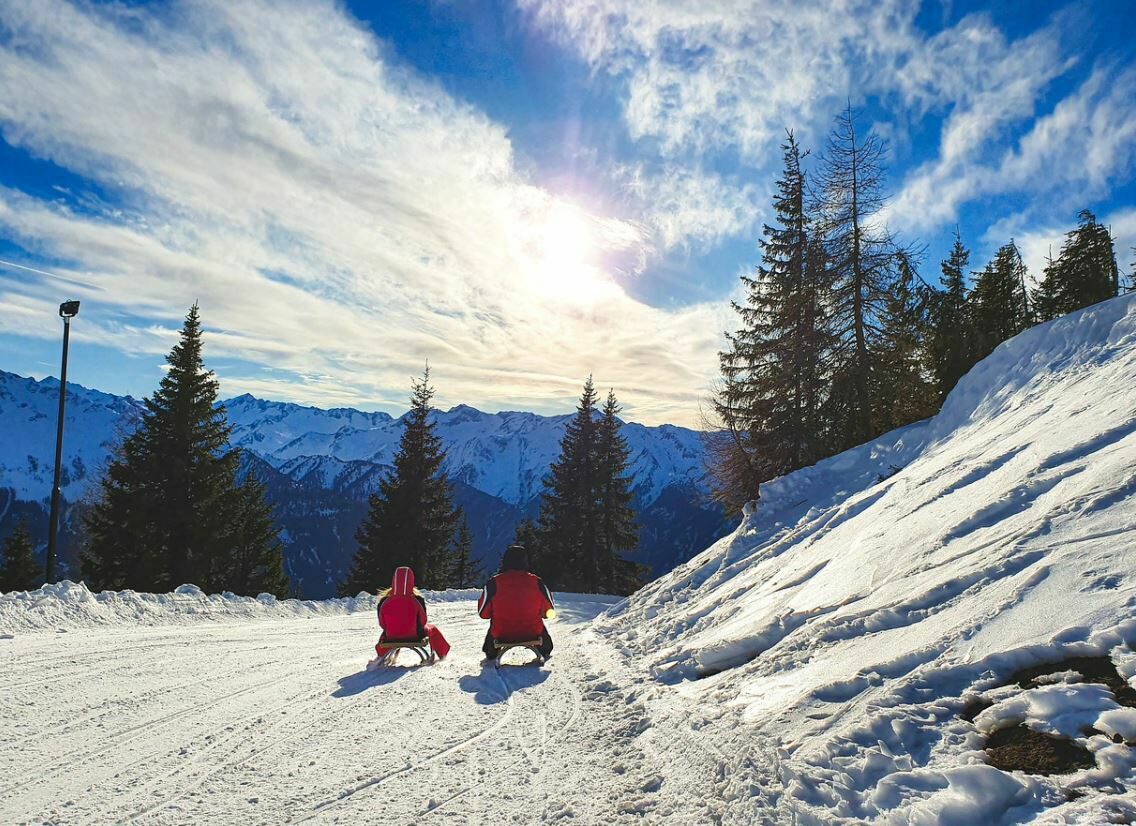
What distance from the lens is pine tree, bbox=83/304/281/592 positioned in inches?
826

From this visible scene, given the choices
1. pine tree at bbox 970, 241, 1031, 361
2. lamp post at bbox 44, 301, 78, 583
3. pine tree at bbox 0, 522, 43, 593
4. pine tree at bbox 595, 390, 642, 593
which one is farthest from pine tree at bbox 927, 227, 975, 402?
pine tree at bbox 0, 522, 43, 593

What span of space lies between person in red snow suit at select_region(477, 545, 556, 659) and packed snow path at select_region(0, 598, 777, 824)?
1.52 feet

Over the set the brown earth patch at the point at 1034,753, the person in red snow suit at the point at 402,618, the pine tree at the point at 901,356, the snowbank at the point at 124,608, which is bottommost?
the snowbank at the point at 124,608

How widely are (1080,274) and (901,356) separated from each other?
19455mm

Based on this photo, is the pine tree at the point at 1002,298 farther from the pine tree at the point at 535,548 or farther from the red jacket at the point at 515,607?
the red jacket at the point at 515,607

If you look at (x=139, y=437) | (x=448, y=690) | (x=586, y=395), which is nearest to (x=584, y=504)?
(x=586, y=395)

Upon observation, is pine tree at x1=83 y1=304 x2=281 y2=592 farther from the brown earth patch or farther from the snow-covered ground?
the brown earth patch

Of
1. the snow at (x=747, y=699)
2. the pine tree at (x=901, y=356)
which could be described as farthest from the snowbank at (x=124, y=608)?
the pine tree at (x=901, y=356)

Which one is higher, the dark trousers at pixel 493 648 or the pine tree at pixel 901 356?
the pine tree at pixel 901 356

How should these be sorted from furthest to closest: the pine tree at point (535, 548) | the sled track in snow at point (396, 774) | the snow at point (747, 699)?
the pine tree at point (535, 548) → the sled track in snow at point (396, 774) → the snow at point (747, 699)

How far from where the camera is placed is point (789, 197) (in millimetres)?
22703

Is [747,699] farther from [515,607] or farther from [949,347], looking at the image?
[949,347]

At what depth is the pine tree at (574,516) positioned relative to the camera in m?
31.3

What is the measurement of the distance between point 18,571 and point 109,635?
30.2m
